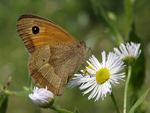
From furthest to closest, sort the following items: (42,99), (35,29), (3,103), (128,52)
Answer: (35,29) → (3,103) → (128,52) → (42,99)

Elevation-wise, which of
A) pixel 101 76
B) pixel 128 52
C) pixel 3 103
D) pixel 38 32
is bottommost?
pixel 3 103

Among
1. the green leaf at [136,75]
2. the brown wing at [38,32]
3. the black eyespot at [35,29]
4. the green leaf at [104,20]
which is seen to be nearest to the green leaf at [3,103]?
the brown wing at [38,32]

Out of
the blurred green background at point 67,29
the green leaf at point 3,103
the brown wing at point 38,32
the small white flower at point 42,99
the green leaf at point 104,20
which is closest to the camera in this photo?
the small white flower at point 42,99

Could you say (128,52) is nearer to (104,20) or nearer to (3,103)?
(104,20)

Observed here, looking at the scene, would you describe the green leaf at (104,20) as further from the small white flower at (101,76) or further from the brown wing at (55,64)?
the small white flower at (101,76)

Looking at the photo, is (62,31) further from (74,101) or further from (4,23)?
(4,23)

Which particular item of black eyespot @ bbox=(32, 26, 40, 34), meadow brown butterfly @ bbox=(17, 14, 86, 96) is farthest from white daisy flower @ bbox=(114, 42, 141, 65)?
black eyespot @ bbox=(32, 26, 40, 34)

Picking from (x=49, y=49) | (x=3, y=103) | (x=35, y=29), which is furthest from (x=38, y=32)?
(x=3, y=103)

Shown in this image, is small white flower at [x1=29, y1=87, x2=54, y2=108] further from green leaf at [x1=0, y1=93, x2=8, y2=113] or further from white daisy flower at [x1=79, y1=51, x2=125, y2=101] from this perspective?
green leaf at [x1=0, y1=93, x2=8, y2=113]
